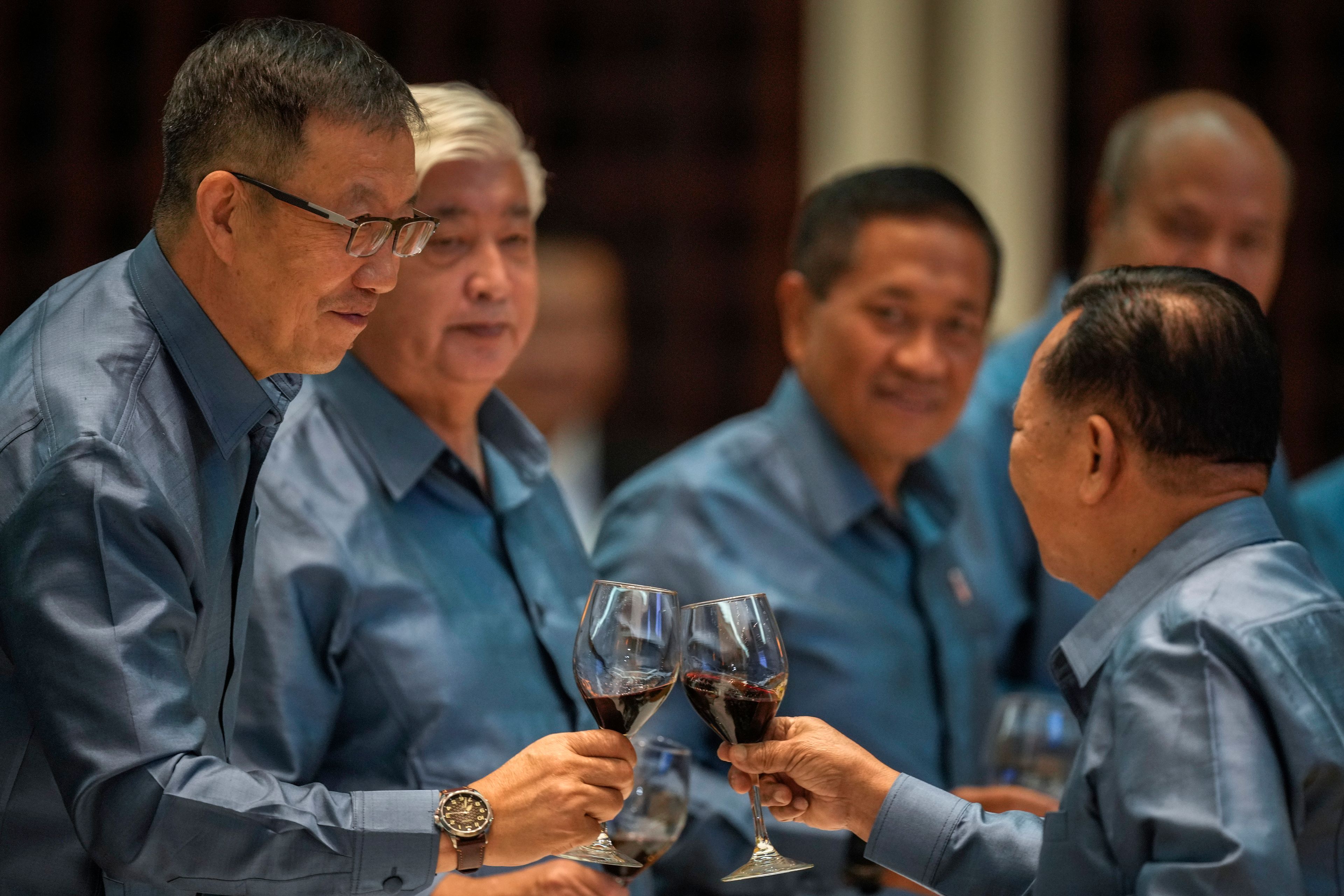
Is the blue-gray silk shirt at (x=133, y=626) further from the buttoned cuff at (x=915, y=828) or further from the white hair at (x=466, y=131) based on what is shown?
the white hair at (x=466, y=131)

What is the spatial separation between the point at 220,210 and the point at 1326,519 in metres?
3.18

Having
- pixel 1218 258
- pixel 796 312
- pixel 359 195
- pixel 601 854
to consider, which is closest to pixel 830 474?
pixel 796 312

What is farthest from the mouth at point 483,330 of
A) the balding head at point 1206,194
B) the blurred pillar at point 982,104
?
the blurred pillar at point 982,104

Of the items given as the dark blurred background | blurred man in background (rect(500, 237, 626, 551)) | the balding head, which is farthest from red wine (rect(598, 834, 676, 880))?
the dark blurred background

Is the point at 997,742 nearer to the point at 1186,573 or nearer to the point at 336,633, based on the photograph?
the point at 1186,573

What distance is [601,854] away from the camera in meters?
1.99

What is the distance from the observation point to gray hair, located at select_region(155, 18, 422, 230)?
1.73m

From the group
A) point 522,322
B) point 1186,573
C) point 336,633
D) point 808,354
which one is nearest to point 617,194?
point 808,354

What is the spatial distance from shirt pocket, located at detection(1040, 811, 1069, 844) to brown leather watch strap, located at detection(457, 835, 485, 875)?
0.65 m

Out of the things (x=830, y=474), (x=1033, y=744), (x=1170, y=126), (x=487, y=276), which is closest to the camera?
(x=487, y=276)

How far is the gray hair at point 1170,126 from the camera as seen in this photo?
3.43 metres

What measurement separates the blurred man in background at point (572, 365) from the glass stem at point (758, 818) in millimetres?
2538

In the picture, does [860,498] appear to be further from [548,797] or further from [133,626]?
[133,626]

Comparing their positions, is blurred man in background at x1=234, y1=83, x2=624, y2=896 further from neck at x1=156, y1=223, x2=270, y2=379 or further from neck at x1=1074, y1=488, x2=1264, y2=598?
neck at x1=1074, y1=488, x2=1264, y2=598
